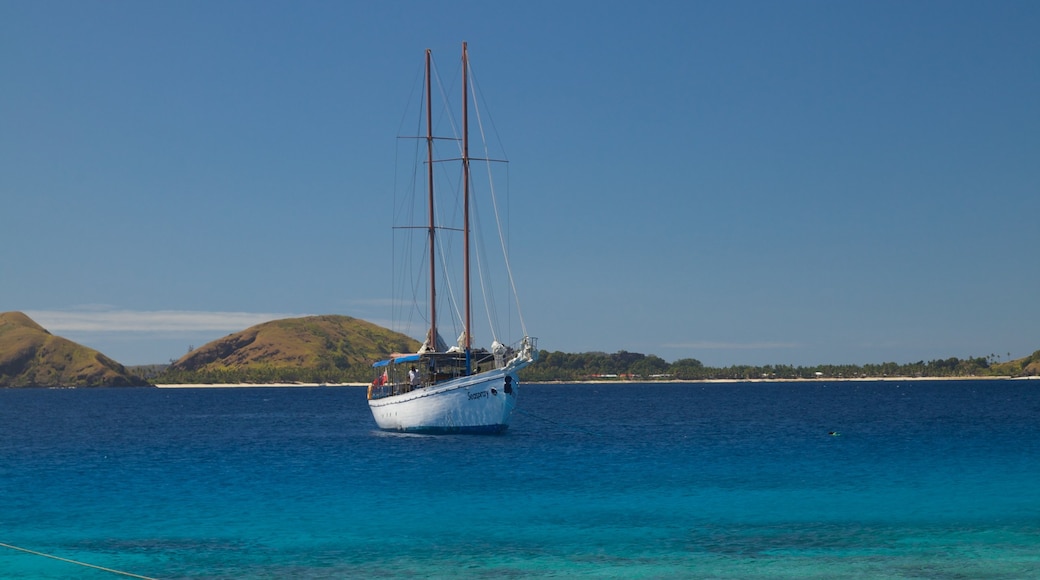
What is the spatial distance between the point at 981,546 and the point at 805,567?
22.2 ft

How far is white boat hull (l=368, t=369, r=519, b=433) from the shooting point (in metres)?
74.2

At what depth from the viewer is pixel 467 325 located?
81125mm

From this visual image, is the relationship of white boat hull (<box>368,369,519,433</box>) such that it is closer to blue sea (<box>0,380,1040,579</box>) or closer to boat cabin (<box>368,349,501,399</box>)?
boat cabin (<box>368,349,501,399</box>)

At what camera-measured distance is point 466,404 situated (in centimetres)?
7544

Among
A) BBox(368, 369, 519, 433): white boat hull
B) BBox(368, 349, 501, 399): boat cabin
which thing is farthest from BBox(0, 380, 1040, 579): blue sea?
BBox(368, 349, 501, 399): boat cabin

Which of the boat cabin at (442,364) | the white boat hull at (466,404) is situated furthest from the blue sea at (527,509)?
the boat cabin at (442,364)

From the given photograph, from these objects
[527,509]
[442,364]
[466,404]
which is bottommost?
[527,509]

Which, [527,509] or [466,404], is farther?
[466,404]

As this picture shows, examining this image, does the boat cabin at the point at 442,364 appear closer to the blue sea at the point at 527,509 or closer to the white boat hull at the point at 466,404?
the white boat hull at the point at 466,404

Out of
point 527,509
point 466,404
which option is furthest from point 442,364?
point 527,509

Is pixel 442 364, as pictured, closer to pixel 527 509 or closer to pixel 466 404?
pixel 466 404

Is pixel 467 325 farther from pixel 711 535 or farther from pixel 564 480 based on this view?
pixel 711 535

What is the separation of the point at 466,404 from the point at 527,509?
35656 mm

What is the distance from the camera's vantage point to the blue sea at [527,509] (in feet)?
94.5
